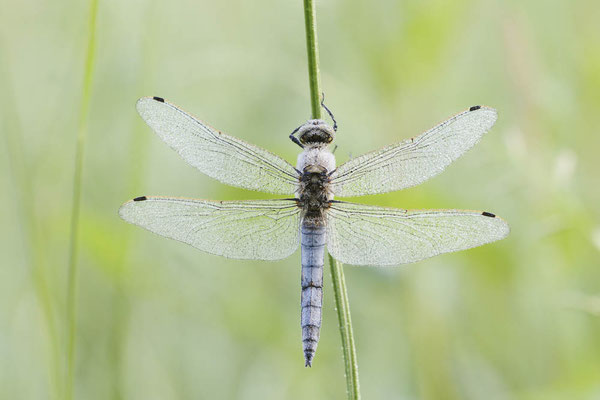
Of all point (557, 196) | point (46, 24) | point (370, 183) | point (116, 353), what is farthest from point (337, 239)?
point (46, 24)

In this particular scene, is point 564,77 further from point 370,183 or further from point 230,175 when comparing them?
point 230,175

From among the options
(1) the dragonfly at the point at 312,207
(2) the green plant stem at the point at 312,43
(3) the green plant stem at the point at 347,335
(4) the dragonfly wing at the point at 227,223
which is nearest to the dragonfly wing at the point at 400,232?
(1) the dragonfly at the point at 312,207

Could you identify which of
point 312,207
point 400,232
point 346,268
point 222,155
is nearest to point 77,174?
point 222,155

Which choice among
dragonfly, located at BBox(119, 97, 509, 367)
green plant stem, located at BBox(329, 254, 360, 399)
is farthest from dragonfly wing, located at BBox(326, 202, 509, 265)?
green plant stem, located at BBox(329, 254, 360, 399)

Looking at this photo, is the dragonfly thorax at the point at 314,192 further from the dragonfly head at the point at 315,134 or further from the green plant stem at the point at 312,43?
the green plant stem at the point at 312,43

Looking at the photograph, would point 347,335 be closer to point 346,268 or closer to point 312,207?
point 312,207

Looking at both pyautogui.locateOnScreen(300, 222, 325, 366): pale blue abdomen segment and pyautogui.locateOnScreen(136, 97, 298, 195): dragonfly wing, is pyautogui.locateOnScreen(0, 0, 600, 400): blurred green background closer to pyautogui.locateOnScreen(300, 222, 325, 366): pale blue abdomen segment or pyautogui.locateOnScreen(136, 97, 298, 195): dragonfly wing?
pyautogui.locateOnScreen(136, 97, 298, 195): dragonfly wing

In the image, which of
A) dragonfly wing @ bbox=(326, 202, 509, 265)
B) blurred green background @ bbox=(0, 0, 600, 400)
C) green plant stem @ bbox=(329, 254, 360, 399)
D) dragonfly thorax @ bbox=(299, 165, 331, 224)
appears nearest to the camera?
green plant stem @ bbox=(329, 254, 360, 399)
